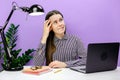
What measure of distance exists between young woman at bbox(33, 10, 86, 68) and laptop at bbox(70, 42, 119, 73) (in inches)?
21.2

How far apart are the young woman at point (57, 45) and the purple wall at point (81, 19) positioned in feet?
0.56

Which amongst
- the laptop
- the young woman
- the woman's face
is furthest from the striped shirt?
the laptop

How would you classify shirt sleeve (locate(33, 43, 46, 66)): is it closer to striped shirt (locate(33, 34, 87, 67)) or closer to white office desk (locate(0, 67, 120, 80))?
striped shirt (locate(33, 34, 87, 67))

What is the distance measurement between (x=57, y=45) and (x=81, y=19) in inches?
16.6

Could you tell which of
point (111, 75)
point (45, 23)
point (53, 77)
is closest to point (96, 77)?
point (111, 75)

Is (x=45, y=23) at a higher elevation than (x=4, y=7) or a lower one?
lower

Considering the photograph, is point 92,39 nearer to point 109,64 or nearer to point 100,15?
point 100,15

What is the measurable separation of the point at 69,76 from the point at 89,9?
112cm

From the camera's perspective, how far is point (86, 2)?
271 centimetres

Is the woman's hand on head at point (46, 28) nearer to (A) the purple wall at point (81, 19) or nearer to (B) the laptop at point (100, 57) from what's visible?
(A) the purple wall at point (81, 19)

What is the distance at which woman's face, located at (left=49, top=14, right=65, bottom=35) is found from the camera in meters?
2.53

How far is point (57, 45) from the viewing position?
2.63 metres

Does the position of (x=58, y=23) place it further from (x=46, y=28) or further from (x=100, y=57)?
(x=100, y=57)

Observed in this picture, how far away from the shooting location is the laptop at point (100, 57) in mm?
1863
